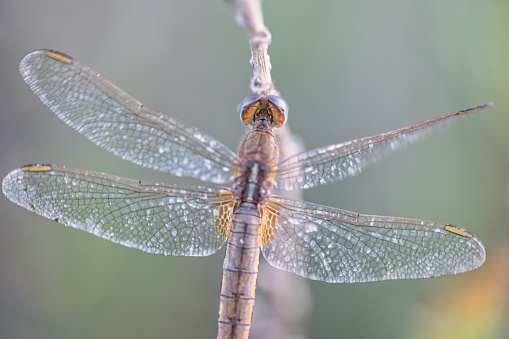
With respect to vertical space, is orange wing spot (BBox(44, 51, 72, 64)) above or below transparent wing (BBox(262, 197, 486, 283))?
above

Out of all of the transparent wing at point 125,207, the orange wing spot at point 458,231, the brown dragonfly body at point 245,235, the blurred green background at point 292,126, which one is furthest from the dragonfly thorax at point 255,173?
the blurred green background at point 292,126

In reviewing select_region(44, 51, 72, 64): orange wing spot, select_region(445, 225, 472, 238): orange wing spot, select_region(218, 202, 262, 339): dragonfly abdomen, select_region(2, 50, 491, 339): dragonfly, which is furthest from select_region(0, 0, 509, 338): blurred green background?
select_region(44, 51, 72, 64): orange wing spot

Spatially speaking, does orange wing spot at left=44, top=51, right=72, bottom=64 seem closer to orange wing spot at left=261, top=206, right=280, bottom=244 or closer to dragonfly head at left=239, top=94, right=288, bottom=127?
dragonfly head at left=239, top=94, right=288, bottom=127

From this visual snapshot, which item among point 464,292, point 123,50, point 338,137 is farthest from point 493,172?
point 123,50

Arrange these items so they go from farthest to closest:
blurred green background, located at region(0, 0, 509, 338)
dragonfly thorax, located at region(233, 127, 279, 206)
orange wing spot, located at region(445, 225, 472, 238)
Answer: blurred green background, located at region(0, 0, 509, 338), dragonfly thorax, located at region(233, 127, 279, 206), orange wing spot, located at region(445, 225, 472, 238)

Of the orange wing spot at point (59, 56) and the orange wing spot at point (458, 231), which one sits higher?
the orange wing spot at point (59, 56)

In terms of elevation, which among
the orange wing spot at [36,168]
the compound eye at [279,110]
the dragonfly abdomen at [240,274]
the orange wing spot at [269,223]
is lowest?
the dragonfly abdomen at [240,274]

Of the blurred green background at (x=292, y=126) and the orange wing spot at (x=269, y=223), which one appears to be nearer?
the orange wing spot at (x=269, y=223)

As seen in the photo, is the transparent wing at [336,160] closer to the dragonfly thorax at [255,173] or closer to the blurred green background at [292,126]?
the dragonfly thorax at [255,173]
